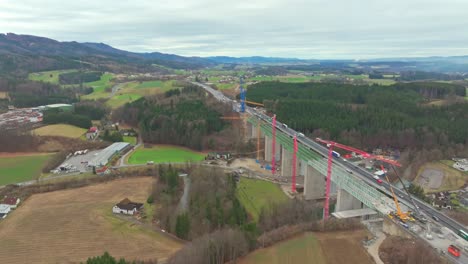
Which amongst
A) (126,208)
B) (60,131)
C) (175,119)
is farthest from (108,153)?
(126,208)

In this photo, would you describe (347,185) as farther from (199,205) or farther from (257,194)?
(199,205)

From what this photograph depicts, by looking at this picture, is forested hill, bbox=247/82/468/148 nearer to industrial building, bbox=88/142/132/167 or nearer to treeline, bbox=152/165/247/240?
treeline, bbox=152/165/247/240

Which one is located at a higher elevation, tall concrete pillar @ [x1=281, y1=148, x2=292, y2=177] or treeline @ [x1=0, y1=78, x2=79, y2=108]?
treeline @ [x1=0, y1=78, x2=79, y2=108]

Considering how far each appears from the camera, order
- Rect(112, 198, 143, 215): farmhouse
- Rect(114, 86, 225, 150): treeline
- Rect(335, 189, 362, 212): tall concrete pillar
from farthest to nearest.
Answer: Rect(114, 86, 225, 150): treeline
Rect(335, 189, 362, 212): tall concrete pillar
Rect(112, 198, 143, 215): farmhouse

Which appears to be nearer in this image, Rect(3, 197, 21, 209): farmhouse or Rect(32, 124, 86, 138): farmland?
Rect(3, 197, 21, 209): farmhouse

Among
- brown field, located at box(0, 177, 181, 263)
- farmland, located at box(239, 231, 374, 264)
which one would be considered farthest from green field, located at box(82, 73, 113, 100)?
farmland, located at box(239, 231, 374, 264)

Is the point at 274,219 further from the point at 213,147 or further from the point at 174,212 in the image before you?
the point at 213,147
